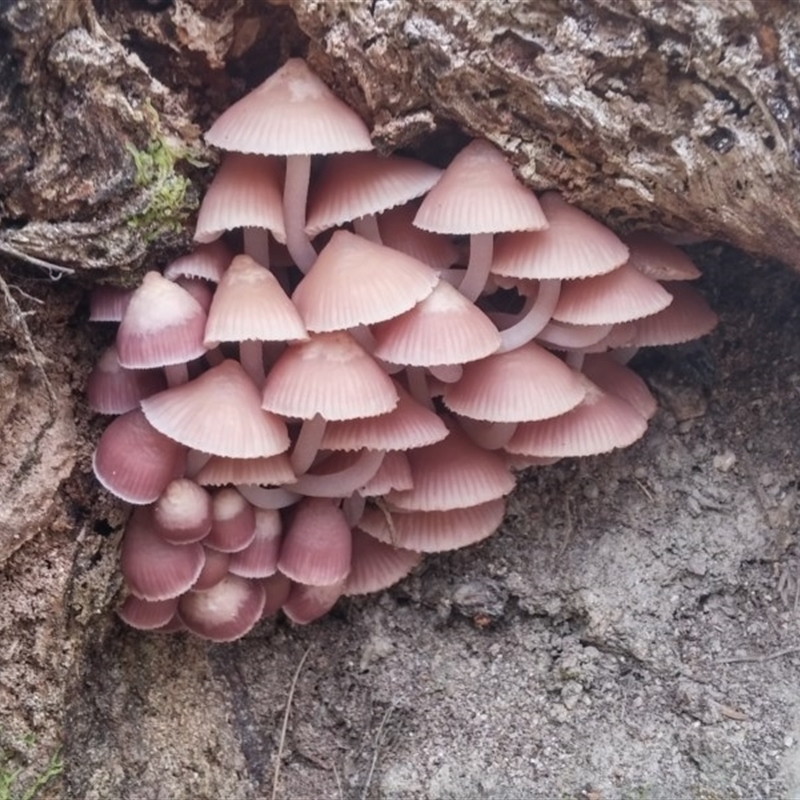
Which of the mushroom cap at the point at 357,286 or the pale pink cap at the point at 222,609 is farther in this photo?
the pale pink cap at the point at 222,609

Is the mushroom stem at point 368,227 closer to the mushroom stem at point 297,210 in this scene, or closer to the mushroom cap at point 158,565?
the mushroom stem at point 297,210

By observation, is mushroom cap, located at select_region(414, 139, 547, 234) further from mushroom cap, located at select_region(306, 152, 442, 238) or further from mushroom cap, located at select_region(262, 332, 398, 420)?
mushroom cap, located at select_region(262, 332, 398, 420)

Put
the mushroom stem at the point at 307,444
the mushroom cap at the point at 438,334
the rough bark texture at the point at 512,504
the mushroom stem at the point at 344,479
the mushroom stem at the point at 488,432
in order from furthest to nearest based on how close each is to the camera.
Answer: the mushroom stem at the point at 488,432 → the mushroom stem at the point at 344,479 → the mushroom stem at the point at 307,444 → the mushroom cap at the point at 438,334 → the rough bark texture at the point at 512,504

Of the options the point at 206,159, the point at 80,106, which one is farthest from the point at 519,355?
the point at 80,106

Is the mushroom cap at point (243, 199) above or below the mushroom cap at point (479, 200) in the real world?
below

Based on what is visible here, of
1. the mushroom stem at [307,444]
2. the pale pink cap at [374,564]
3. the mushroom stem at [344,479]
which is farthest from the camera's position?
the pale pink cap at [374,564]

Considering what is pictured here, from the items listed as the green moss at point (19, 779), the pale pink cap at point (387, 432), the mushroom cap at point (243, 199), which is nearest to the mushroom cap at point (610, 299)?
the pale pink cap at point (387, 432)

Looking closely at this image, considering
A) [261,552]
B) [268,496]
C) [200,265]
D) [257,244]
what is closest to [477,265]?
[257,244]
